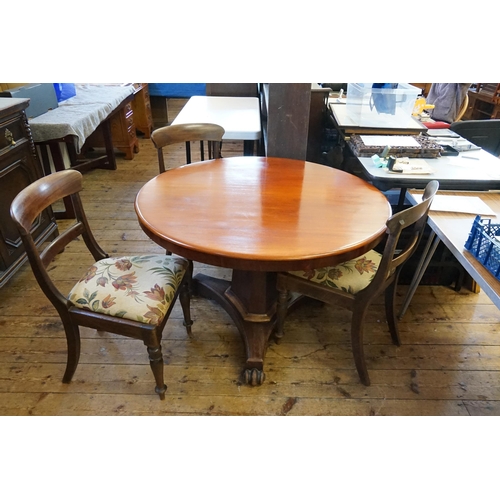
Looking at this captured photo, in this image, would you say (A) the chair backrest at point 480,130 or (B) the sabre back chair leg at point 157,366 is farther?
(A) the chair backrest at point 480,130

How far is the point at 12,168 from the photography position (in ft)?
6.62

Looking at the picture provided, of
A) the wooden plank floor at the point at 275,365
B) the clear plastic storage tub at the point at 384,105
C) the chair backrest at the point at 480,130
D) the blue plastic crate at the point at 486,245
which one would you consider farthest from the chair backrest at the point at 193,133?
the chair backrest at the point at 480,130

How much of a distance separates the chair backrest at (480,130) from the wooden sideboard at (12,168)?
9.19 ft

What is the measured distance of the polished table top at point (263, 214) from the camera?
1154 millimetres

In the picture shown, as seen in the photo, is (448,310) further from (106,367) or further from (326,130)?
(106,367)

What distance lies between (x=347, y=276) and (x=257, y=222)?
1.50 ft

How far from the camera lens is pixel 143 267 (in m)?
1.49

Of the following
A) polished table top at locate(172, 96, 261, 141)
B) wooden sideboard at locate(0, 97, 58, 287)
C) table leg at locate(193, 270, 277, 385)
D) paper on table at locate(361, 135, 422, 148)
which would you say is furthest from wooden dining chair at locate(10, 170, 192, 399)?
paper on table at locate(361, 135, 422, 148)

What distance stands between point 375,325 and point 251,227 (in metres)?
1.04

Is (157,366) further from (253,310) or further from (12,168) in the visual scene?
(12,168)

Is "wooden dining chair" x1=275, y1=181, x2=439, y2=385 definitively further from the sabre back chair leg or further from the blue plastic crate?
the sabre back chair leg

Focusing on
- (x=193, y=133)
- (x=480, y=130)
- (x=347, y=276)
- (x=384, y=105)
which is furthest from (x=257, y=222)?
(x=480, y=130)

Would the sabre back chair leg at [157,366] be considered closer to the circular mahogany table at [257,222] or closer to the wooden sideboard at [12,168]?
the circular mahogany table at [257,222]
